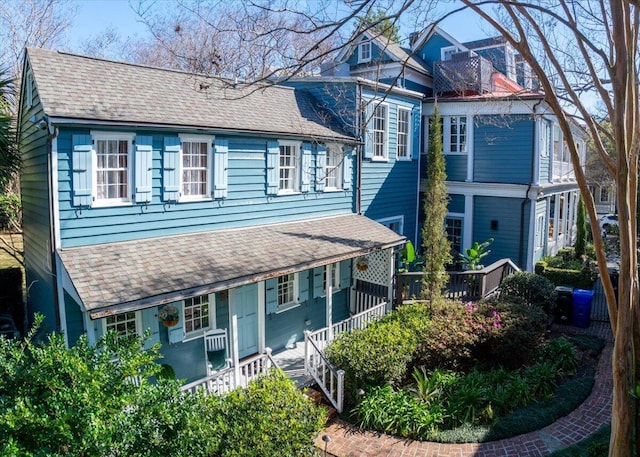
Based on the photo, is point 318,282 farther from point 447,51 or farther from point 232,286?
point 447,51

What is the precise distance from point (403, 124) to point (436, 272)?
6950 mm

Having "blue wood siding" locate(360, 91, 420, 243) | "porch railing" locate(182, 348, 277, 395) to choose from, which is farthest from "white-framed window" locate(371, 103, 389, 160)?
"porch railing" locate(182, 348, 277, 395)

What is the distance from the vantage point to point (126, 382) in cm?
516

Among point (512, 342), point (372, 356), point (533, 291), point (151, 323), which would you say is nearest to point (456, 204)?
point (533, 291)

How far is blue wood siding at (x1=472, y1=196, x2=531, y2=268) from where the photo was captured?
57.5 feet

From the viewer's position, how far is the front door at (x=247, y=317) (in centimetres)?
1116

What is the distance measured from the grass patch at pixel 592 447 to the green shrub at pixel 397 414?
6.51ft

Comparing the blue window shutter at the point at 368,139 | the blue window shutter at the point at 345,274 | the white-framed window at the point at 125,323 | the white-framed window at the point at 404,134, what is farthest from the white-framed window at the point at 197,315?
the white-framed window at the point at 404,134

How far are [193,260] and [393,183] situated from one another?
29.1ft

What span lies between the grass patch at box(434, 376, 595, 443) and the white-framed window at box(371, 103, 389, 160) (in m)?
8.76

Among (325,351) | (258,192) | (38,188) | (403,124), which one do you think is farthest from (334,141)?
(38,188)

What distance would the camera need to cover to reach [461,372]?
34.1 ft

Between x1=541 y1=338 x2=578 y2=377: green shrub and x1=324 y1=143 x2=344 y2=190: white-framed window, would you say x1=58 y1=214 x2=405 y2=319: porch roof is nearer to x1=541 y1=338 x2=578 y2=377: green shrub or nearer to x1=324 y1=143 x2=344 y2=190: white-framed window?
x1=324 y1=143 x2=344 y2=190: white-framed window

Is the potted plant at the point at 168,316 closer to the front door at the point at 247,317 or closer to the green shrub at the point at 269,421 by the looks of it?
the front door at the point at 247,317
